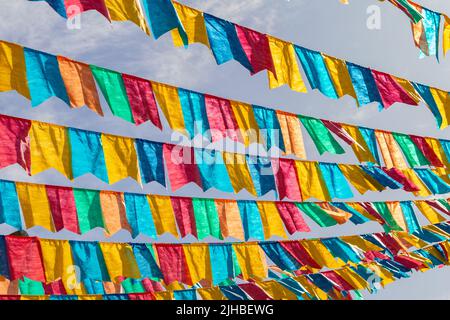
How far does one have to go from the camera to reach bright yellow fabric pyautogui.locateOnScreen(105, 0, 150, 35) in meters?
7.98

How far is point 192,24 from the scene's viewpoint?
9.12m

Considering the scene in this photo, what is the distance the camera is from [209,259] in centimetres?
1146

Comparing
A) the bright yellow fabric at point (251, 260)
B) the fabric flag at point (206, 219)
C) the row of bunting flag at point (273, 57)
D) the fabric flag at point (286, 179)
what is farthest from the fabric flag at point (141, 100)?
the bright yellow fabric at point (251, 260)

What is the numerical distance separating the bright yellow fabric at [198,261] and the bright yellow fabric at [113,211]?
5.39 feet

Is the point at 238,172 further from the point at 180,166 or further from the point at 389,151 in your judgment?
the point at 389,151

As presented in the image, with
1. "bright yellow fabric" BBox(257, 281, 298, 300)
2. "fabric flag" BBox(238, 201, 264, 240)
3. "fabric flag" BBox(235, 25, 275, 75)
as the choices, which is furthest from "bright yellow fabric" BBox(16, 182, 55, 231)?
"bright yellow fabric" BBox(257, 281, 298, 300)

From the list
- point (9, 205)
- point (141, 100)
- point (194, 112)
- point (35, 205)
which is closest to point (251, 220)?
point (194, 112)

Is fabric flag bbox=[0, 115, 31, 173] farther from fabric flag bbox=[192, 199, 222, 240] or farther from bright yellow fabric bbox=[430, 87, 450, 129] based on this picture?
bright yellow fabric bbox=[430, 87, 450, 129]

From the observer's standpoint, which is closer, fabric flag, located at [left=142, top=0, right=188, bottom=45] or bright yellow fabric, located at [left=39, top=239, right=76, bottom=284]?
fabric flag, located at [left=142, top=0, right=188, bottom=45]

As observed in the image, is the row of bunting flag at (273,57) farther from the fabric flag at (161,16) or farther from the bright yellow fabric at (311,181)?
the bright yellow fabric at (311,181)

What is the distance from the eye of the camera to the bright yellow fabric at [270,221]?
37.9 ft

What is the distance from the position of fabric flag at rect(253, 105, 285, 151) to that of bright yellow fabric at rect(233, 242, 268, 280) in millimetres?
2366
